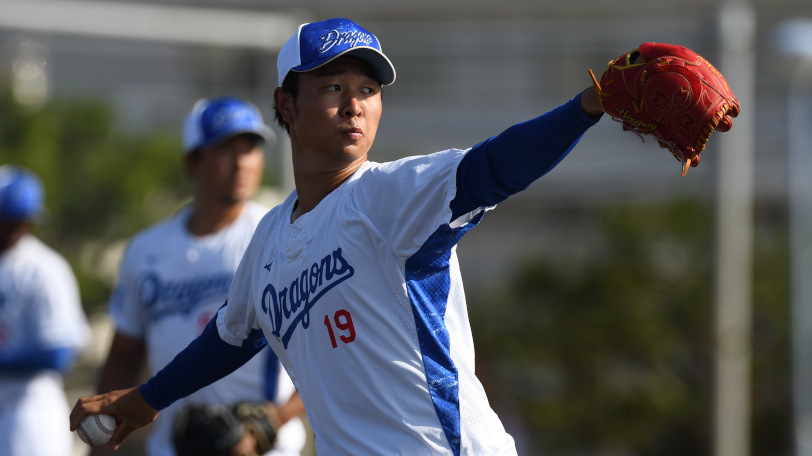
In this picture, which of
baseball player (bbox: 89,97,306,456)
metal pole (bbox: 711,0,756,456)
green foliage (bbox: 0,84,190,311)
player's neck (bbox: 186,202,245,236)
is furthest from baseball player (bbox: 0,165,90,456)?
metal pole (bbox: 711,0,756,456)

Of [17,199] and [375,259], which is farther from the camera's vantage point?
[17,199]

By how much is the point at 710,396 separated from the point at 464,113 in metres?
14.0

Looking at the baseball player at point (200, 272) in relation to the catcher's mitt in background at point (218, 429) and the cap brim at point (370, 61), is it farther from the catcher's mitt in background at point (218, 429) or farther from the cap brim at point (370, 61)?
the cap brim at point (370, 61)

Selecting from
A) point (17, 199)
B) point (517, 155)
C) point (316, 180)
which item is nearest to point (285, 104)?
point (316, 180)

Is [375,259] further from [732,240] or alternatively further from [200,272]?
[732,240]

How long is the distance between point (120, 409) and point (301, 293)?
0.99 meters

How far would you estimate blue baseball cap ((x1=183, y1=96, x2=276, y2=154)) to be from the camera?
4840mm

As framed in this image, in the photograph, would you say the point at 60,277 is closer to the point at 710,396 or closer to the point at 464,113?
the point at 710,396

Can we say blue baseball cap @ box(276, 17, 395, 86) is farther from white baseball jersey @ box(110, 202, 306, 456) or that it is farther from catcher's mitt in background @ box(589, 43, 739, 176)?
white baseball jersey @ box(110, 202, 306, 456)

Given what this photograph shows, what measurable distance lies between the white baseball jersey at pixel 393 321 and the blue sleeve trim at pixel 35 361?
4205mm

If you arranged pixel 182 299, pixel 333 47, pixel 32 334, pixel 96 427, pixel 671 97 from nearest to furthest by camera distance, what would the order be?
pixel 671 97 → pixel 333 47 → pixel 96 427 → pixel 182 299 → pixel 32 334

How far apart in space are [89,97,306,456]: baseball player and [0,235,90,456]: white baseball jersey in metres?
1.46

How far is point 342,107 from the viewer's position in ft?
8.88

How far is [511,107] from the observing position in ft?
70.8
